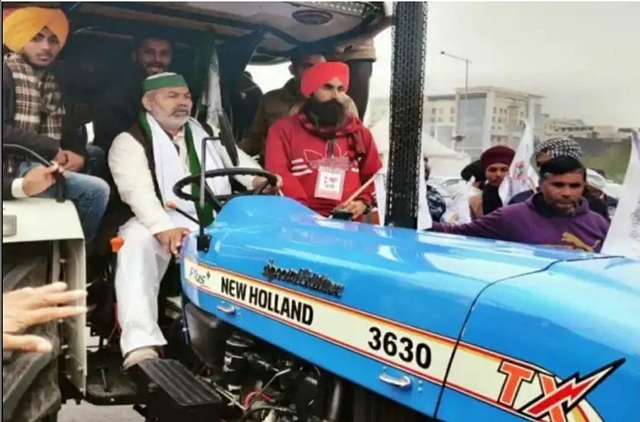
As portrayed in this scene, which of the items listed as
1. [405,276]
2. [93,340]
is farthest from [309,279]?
[93,340]

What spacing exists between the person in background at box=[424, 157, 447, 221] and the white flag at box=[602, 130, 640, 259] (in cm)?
81

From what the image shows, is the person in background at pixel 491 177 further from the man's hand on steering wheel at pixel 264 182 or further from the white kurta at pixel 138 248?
the white kurta at pixel 138 248

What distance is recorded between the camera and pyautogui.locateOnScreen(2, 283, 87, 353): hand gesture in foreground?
178cm

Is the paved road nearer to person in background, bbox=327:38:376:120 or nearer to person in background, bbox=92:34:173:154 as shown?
Answer: person in background, bbox=92:34:173:154

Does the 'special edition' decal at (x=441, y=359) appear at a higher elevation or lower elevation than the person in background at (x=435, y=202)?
lower

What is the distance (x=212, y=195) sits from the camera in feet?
7.27

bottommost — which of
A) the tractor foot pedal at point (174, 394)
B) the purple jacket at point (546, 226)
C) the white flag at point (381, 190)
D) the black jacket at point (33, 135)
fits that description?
the tractor foot pedal at point (174, 394)

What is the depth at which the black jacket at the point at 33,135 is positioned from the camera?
204 centimetres

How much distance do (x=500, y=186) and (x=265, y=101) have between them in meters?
1.00

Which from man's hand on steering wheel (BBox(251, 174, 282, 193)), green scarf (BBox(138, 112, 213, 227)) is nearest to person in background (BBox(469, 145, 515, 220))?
man's hand on steering wheel (BBox(251, 174, 282, 193))

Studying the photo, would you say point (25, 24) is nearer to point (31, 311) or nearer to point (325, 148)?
point (31, 311)

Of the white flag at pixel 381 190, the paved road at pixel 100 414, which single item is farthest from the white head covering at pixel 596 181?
the paved road at pixel 100 414

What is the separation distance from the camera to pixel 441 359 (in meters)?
1.18

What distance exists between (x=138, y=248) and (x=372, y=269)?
1.13 m
